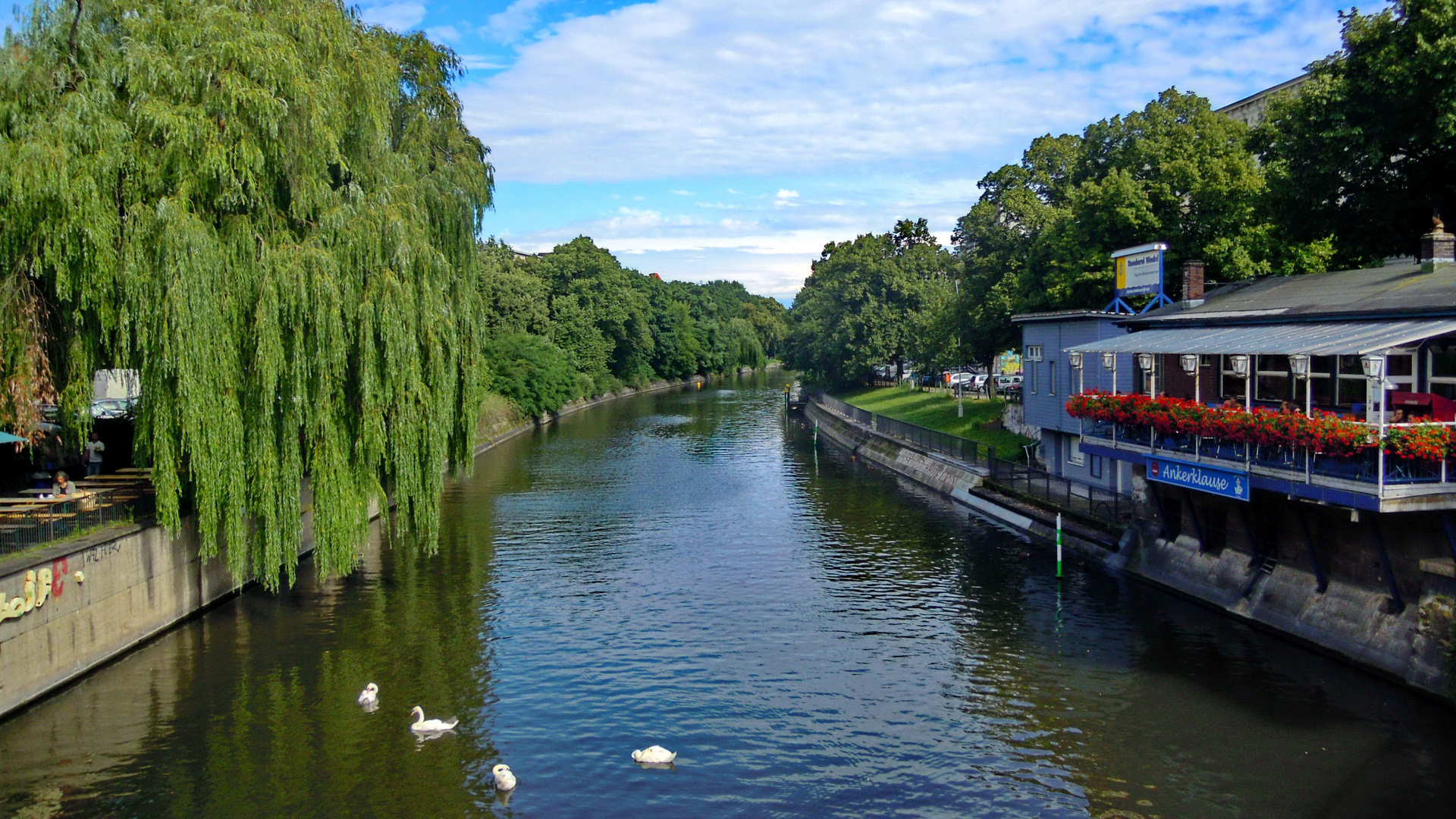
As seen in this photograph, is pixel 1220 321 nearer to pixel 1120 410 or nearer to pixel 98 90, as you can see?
pixel 1120 410

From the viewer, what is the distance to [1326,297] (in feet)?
77.5

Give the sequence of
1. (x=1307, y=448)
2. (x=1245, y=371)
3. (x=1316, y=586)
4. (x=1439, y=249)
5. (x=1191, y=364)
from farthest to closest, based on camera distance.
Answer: (x=1191, y=364)
(x=1439, y=249)
(x=1245, y=371)
(x=1316, y=586)
(x=1307, y=448)

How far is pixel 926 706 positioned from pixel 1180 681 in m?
5.36

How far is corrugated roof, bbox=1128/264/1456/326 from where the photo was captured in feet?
66.6

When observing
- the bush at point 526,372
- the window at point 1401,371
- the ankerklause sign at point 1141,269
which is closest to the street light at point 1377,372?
the window at point 1401,371

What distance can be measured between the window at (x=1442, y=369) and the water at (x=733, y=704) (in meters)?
6.21

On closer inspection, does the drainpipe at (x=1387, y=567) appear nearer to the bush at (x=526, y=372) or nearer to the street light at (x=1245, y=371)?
the street light at (x=1245, y=371)

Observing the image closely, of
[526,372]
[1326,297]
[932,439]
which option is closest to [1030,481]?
[932,439]

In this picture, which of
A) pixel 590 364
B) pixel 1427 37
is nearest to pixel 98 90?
pixel 1427 37

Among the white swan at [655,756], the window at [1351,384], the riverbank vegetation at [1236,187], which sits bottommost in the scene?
the white swan at [655,756]

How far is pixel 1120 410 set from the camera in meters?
24.9

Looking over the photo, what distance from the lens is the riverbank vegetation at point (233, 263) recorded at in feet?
65.6

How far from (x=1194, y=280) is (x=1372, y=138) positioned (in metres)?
6.32

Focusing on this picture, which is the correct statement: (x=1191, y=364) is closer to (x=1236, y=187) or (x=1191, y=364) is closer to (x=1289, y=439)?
(x=1289, y=439)
